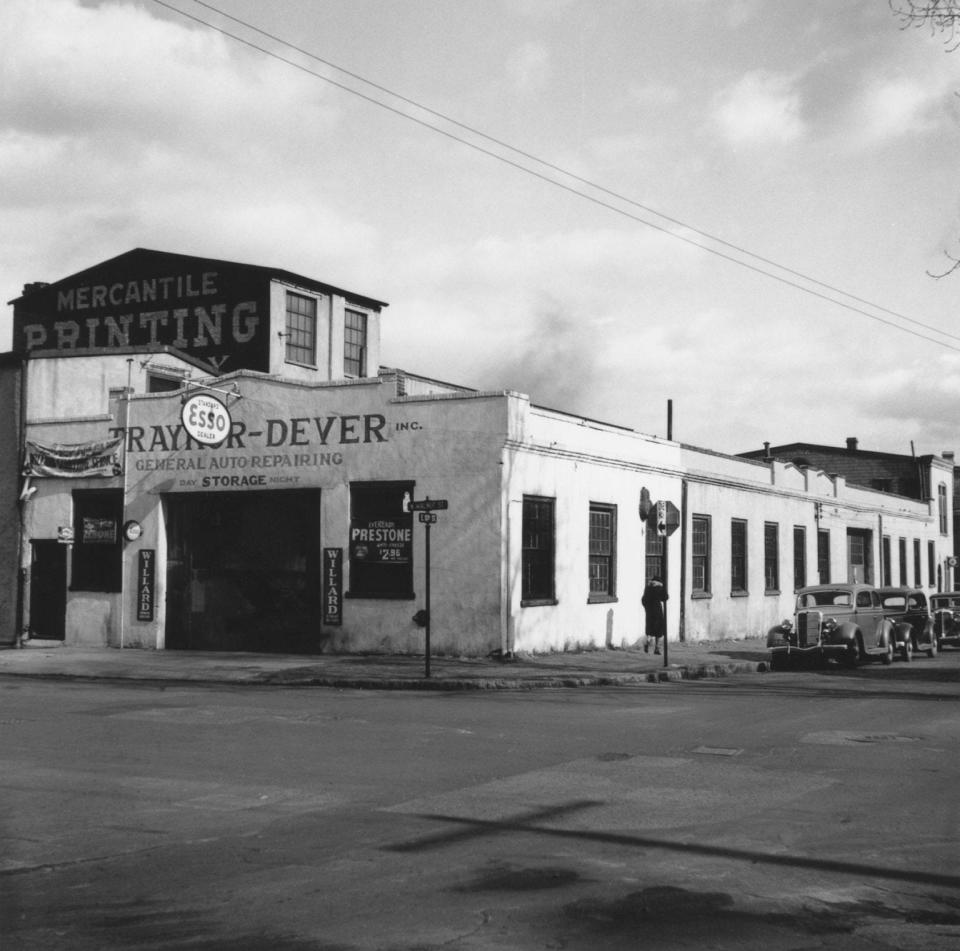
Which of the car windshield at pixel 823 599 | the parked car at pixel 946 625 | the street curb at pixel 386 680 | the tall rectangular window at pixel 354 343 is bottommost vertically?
the street curb at pixel 386 680

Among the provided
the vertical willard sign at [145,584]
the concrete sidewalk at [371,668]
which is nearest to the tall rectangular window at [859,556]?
the concrete sidewalk at [371,668]

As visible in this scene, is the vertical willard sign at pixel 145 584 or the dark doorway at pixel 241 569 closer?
the dark doorway at pixel 241 569

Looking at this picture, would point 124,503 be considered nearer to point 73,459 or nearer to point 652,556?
point 73,459

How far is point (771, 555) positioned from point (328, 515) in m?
17.3

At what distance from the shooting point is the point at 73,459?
2698 centimetres

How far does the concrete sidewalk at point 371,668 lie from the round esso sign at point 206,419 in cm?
450

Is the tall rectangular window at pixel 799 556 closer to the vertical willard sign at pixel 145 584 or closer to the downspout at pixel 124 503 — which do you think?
the vertical willard sign at pixel 145 584

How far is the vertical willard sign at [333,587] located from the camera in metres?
24.4

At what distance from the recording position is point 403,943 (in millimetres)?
5387

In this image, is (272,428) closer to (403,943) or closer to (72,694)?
(72,694)

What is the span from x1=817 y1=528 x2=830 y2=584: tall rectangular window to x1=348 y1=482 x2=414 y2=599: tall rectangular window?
21.2 metres

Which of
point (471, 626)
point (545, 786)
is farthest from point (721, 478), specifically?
point (545, 786)

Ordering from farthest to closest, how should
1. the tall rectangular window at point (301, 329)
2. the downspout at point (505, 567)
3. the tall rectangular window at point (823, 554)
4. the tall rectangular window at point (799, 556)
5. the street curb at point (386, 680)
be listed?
the tall rectangular window at point (823, 554)
the tall rectangular window at point (799, 556)
the tall rectangular window at point (301, 329)
the downspout at point (505, 567)
the street curb at point (386, 680)

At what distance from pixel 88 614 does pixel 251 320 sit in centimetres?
1299
